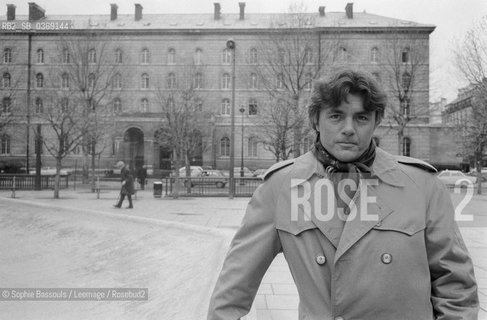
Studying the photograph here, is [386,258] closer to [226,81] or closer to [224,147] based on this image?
[224,147]

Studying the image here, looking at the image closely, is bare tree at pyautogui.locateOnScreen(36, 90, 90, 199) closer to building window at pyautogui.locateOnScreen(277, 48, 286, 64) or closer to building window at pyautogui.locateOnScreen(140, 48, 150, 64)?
building window at pyautogui.locateOnScreen(277, 48, 286, 64)

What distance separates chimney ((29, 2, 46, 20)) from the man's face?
16.5 m

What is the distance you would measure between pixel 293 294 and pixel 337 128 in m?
3.40

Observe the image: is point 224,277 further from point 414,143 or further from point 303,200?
point 414,143

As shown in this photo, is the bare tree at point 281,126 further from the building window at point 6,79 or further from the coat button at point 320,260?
the coat button at point 320,260

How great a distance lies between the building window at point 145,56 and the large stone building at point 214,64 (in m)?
0.10

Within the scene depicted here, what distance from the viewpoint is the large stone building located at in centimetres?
2936

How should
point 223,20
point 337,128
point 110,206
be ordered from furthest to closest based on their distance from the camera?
point 223,20 < point 110,206 < point 337,128

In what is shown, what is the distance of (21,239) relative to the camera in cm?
1149

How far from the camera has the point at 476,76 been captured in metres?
21.1

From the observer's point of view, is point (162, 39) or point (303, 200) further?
point (162, 39)

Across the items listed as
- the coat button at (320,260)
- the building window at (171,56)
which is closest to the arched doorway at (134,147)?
the building window at (171,56)

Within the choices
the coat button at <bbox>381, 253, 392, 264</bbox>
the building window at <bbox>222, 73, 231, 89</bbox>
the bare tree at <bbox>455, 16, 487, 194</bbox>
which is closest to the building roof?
the building window at <bbox>222, 73, 231, 89</bbox>

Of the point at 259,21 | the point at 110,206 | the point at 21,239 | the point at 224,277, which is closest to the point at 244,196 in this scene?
the point at 110,206
